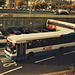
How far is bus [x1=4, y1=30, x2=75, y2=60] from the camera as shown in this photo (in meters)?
11.7

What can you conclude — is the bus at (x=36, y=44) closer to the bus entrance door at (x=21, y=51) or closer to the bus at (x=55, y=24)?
the bus entrance door at (x=21, y=51)

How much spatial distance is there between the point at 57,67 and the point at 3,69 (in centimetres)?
466

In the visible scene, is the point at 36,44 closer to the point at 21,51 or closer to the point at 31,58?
the point at 31,58

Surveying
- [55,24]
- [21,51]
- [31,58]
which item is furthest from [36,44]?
[55,24]

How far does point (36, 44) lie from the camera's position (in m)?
12.7

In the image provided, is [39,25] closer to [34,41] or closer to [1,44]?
[1,44]

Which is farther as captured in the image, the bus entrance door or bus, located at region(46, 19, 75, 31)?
bus, located at region(46, 19, 75, 31)

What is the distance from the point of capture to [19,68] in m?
11.2

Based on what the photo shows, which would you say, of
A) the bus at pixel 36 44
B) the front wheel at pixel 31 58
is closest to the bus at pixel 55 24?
the bus at pixel 36 44

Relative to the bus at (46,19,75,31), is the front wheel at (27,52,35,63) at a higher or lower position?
lower

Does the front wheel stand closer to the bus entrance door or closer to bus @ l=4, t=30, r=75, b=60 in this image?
bus @ l=4, t=30, r=75, b=60

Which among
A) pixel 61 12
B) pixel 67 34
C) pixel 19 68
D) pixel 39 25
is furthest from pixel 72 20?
pixel 19 68

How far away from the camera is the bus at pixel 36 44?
11.7 meters

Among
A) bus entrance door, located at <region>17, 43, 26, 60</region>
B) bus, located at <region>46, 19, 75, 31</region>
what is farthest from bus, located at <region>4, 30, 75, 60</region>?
bus, located at <region>46, 19, 75, 31</region>
